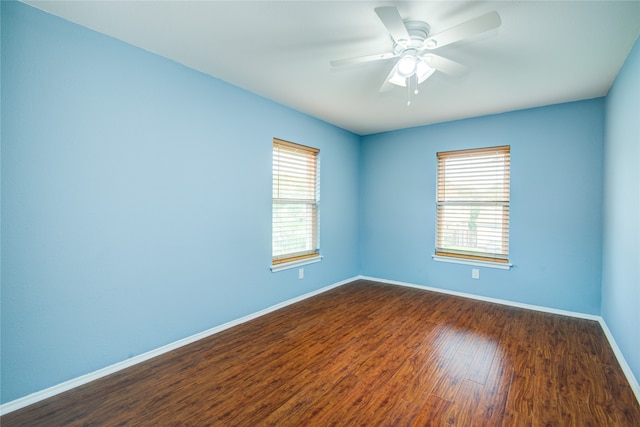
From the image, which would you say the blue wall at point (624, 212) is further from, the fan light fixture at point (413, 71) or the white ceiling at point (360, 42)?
the fan light fixture at point (413, 71)

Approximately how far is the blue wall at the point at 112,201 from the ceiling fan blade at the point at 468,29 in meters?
2.08

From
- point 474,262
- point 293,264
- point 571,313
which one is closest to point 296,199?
point 293,264

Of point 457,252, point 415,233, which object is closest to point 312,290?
point 415,233

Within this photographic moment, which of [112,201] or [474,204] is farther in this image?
[474,204]

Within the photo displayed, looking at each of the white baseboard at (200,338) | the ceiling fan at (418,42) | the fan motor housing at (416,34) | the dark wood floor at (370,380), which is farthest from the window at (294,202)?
the fan motor housing at (416,34)

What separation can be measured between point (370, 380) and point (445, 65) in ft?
7.97

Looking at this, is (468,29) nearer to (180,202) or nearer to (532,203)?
(180,202)

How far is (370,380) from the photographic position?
2189 mm

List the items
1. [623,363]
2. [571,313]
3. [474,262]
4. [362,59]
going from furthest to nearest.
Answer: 1. [474,262]
2. [571,313]
3. [623,363]
4. [362,59]

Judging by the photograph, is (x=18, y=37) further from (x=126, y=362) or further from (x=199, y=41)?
(x=126, y=362)

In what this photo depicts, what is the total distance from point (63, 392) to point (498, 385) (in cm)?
305

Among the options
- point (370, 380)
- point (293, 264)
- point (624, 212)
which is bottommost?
point (370, 380)

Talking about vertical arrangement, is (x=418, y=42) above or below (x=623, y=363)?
above

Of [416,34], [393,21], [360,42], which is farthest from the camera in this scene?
[360,42]
